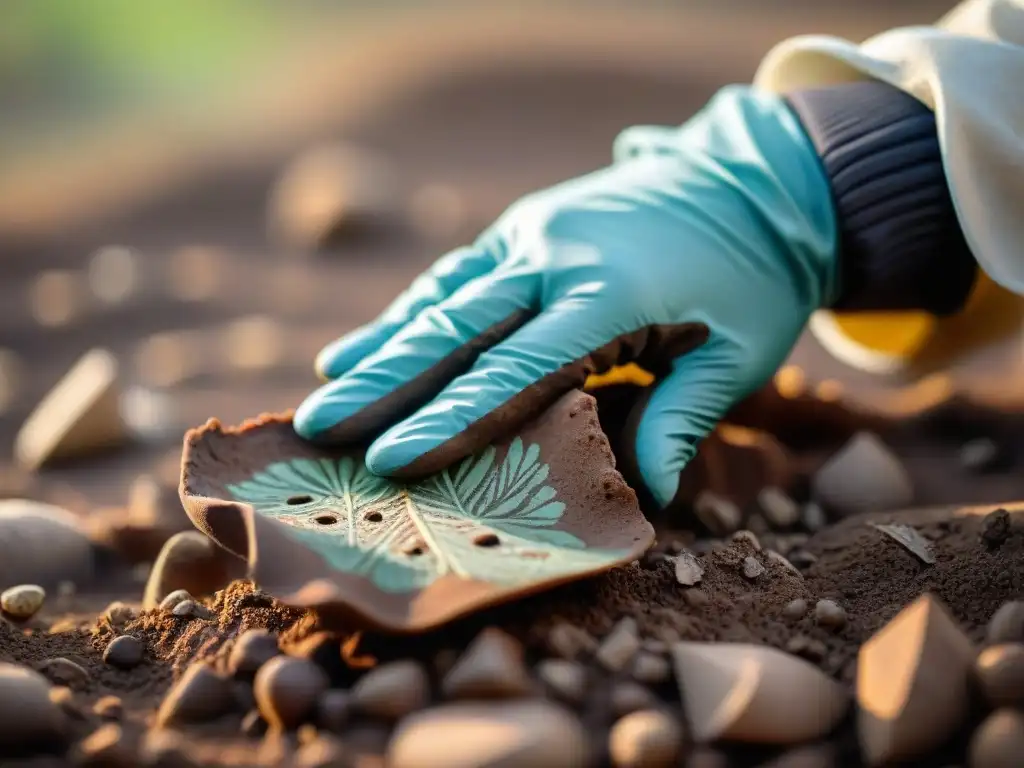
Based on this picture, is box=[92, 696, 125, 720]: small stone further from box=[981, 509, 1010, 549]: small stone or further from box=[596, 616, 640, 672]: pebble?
box=[981, 509, 1010, 549]: small stone

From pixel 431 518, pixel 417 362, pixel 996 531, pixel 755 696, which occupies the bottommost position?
pixel 996 531

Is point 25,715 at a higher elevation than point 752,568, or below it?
higher

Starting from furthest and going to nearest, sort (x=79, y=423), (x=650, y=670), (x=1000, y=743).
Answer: (x=79, y=423) → (x=650, y=670) → (x=1000, y=743)

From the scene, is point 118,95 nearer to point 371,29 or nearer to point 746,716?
point 371,29

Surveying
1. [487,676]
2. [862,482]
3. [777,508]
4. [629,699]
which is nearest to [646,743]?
[629,699]

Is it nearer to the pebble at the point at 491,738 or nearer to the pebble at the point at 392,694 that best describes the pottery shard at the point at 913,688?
the pebble at the point at 491,738

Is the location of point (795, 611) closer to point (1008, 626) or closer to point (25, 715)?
point (1008, 626)

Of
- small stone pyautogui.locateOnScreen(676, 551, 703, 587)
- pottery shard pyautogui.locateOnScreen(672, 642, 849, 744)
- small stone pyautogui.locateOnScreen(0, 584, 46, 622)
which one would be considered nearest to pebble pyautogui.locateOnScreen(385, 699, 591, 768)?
pottery shard pyautogui.locateOnScreen(672, 642, 849, 744)

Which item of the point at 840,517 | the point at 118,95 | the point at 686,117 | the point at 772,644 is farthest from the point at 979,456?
the point at 118,95

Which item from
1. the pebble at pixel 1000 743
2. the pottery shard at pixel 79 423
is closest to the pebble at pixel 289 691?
the pebble at pixel 1000 743
